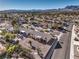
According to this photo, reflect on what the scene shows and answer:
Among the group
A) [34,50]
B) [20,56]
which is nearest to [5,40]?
[34,50]

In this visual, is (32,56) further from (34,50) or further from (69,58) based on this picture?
(69,58)

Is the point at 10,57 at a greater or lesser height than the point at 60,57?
greater

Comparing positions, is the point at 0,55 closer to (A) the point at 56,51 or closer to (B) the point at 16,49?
(B) the point at 16,49

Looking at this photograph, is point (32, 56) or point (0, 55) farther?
point (32, 56)

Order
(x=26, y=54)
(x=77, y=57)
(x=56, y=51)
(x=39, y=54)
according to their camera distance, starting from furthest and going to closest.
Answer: (x=56, y=51) → (x=77, y=57) → (x=39, y=54) → (x=26, y=54)

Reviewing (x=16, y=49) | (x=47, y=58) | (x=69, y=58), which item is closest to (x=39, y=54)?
(x=47, y=58)

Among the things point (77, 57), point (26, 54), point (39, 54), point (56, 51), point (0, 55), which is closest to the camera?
point (0, 55)

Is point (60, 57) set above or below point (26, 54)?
below

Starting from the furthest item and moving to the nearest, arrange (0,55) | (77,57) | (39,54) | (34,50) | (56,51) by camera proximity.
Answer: (56,51) < (77,57) < (34,50) < (39,54) < (0,55)

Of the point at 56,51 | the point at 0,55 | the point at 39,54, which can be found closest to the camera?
the point at 0,55
